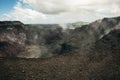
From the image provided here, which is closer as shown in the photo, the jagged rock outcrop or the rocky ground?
the rocky ground

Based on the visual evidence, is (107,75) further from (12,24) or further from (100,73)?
(12,24)

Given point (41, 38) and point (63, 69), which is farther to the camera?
point (41, 38)

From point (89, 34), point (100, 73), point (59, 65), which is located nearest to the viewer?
point (100, 73)

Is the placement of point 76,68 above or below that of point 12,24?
below

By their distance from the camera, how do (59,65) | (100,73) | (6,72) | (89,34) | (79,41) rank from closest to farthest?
(6,72) < (100,73) < (59,65) < (79,41) < (89,34)

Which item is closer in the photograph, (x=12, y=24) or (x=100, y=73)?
(x=100, y=73)

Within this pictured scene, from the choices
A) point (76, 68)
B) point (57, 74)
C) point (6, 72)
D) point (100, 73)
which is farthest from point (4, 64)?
point (100, 73)

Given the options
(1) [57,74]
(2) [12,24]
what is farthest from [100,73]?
(2) [12,24]

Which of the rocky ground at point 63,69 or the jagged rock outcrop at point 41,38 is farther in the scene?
the jagged rock outcrop at point 41,38

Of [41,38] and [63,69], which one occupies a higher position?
[63,69]

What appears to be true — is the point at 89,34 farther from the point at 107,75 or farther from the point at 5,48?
the point at 107,75
